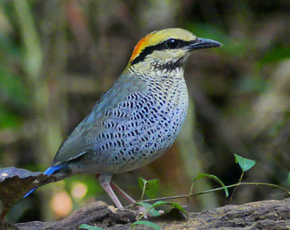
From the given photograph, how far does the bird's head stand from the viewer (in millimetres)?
4160

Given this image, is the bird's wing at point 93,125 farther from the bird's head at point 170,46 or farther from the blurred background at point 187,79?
the blurred background at point 187,79

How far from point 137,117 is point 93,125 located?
49 centimetres

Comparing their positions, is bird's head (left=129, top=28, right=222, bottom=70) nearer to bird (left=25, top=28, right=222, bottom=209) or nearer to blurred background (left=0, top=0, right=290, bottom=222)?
bird (left=25, top=28, right=222, bottom=209)

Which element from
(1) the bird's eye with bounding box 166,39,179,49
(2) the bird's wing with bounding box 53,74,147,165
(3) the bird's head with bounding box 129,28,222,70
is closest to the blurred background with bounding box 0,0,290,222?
(2) the bird's wing with bounding box 53,74,147,165

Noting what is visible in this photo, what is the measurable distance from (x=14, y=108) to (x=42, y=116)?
130 centimetres

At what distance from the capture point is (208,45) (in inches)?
164

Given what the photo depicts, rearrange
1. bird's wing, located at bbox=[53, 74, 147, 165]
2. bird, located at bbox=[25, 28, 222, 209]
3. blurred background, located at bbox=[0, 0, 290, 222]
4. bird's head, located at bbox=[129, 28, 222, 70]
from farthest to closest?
blurred background, located at bbox=[0, 0, 290, 222], bird's head, located at bbox=[129, 28, 222, 70], bird's wing, located at bbox=[53, 74, 147, 165], bird, located at bbox=[25, 28, 222, 209]

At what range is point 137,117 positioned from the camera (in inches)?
153

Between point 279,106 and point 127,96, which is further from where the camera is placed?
point 279,106

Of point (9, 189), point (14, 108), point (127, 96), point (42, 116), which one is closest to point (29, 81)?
point (42, 116)

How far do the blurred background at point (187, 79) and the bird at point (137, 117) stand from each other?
2.33m

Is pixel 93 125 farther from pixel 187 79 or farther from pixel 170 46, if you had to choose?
pixel 187 79

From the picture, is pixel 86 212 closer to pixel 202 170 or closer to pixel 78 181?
pixel 78 181

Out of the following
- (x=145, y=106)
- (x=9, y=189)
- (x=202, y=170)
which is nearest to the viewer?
(x=9, y=189)
